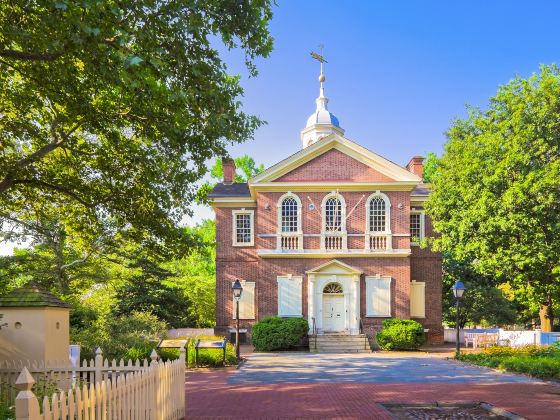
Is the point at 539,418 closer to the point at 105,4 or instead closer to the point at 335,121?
the point at 105,4

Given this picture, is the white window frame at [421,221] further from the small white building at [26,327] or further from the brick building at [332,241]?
the small white building at [26,327]

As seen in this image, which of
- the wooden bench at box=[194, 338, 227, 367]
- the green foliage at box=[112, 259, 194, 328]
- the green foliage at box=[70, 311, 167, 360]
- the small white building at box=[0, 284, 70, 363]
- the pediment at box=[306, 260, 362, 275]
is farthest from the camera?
the green foliage at box=[112, 259, 194, 328]

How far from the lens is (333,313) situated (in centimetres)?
2705

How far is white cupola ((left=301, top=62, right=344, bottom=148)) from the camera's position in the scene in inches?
1540

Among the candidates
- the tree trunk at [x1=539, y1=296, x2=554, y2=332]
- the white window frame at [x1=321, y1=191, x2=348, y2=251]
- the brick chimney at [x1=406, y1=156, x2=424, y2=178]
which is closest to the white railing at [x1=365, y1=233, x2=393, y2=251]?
the white window frame at [x1=321, y1=191, x2=348, y2=251]

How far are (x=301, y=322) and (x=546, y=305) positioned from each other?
12577mm

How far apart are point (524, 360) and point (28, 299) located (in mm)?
14389

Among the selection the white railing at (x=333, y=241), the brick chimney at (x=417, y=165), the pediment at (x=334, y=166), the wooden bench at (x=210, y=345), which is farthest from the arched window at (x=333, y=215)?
the wooden bench at (x=210, y=345)

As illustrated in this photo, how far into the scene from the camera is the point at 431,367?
17859 mm

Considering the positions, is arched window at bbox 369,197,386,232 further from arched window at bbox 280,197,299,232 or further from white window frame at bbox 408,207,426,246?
arched window at bbox 280,197,299,232

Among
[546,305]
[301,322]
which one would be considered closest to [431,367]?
[301,322]

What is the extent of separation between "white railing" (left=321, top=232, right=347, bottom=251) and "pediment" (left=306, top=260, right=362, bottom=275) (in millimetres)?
772

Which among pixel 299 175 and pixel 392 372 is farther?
pixel 299 175

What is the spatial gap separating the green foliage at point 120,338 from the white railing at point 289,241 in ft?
26.8
